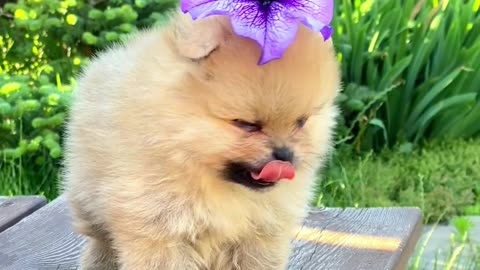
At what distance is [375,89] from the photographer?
4.46 metres

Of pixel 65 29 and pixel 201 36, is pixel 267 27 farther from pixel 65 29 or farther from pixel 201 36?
pixel 65 29

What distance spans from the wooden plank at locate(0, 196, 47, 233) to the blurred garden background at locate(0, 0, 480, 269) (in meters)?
1.23

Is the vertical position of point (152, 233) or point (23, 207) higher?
point (152, 233)

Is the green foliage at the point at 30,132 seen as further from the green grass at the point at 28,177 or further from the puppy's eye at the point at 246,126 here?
the puppy's eye at the point at 246,126

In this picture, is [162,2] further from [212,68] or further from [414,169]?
[212,68]

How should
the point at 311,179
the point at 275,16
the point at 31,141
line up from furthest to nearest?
the point at 31,141
the point at 311,179
the point at 275,16

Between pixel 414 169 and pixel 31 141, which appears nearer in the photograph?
pixel 31 141

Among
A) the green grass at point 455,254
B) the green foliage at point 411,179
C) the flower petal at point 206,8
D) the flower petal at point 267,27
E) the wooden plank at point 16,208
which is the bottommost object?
the green foliage at point 411,179

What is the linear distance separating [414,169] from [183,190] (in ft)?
9.91

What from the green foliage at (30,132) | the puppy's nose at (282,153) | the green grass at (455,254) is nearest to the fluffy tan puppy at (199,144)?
the puppy's nose at (282,153)

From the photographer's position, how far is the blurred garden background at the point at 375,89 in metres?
4.02

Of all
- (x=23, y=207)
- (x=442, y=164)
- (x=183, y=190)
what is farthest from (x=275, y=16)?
(x=442, y=164)

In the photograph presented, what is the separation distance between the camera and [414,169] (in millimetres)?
4383

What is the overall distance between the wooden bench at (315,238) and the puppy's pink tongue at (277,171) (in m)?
0.69
